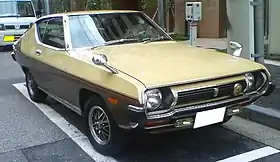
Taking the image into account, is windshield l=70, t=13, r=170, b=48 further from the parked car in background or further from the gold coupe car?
A: the parked car in background

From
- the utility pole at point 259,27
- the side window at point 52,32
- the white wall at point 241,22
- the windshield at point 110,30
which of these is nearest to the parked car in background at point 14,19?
the side window at point 52,32

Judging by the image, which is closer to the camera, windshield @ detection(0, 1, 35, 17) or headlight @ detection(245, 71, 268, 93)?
headlight @ detection(245, 71, 268, 93)

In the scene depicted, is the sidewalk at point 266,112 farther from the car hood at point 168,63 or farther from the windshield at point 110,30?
the windshield at point 110,30

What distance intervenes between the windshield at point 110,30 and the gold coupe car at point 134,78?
1 centimetres

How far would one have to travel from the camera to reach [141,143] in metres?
4.60

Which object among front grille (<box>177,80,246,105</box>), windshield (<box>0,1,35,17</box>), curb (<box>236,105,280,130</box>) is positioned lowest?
curb (<box>236,105,280,130</box>)

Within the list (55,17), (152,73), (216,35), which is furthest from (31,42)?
(216,35)

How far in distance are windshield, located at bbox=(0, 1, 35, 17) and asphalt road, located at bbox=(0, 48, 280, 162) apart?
30.2ft

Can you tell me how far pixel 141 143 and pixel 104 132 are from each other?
545mm

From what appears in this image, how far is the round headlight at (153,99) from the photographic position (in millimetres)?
3559

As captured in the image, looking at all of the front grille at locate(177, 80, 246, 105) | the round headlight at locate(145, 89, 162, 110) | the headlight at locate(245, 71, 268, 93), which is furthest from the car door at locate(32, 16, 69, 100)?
the headlight at locate(245, 71, 268, 93)

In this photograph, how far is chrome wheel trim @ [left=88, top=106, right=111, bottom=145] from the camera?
418cm

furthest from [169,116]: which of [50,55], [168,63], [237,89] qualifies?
[50,55]

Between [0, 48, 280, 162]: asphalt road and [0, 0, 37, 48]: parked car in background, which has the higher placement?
[0, 0, 37, 48]: parked car in background
